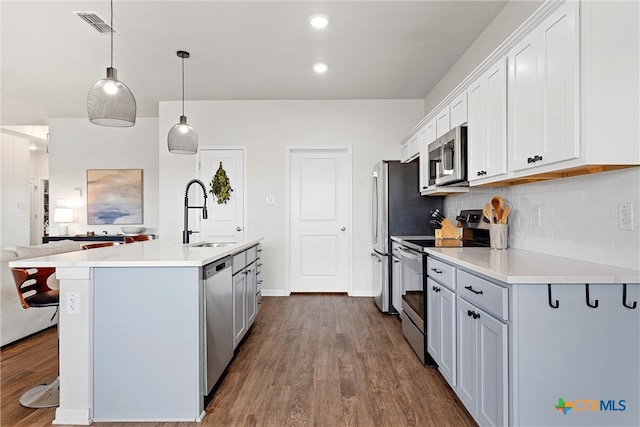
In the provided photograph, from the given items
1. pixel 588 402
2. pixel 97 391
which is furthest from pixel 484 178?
pixel 97 391

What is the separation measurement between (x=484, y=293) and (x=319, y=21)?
8.36ft

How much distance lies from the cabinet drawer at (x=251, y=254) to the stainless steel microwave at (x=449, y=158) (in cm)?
183

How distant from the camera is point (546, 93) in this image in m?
1.90

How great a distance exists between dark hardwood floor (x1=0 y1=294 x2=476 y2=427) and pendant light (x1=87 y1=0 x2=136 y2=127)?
1.86m

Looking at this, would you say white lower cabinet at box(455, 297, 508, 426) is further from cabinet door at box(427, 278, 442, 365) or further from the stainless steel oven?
the stainless steel oven

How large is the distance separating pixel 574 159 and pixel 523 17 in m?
1.61

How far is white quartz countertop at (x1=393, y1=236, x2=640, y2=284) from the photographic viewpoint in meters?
1.58

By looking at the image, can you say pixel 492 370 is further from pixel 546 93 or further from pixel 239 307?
pixel 239 307

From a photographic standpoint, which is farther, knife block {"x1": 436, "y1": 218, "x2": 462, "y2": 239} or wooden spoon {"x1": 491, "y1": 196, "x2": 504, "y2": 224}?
knife block {"x1": 436, "y1": 218, "x2": 462, "y2": 239}

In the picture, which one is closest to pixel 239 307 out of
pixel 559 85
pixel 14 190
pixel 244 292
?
pixel 244 292

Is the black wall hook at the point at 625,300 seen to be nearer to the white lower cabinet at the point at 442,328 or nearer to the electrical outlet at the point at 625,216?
the electrical outlet at the point at 625,216

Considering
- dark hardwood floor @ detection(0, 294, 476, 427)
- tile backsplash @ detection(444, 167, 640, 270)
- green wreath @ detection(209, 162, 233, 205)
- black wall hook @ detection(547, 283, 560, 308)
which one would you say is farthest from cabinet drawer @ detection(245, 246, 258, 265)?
black wall hook @ detection(547, 283, 560, 308)

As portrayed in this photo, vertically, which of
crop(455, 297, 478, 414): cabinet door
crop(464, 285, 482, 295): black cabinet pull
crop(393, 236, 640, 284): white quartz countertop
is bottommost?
crop(455, 297, 478, 414): cabinet door

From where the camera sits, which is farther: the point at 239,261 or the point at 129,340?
the point at 239,261
